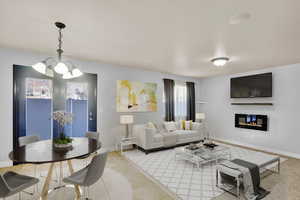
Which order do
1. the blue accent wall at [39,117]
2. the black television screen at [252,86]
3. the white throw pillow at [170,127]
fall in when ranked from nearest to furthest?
the blue accent wall at [39,117] < the black television screen at [252,86] < the white throw pillow at [170,127]

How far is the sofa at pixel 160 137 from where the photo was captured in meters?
3.96

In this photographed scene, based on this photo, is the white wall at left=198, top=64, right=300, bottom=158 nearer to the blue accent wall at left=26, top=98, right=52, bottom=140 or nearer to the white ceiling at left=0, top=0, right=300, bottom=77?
the white ceiling at left=0, top=0, right=300, bottom=77

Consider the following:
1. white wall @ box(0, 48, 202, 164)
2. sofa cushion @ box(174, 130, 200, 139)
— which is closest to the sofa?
sofa cushion @ box(174, 130, 200, 139)

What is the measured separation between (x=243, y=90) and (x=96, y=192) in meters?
5.22

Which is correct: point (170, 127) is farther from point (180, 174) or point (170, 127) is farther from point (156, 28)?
point (156, 28)

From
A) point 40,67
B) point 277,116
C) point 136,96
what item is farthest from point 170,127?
point 40,67

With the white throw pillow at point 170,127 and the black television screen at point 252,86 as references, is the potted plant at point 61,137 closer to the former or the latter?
the white throw pillow at point 170,127

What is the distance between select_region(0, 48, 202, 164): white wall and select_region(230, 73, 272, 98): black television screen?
186 cm

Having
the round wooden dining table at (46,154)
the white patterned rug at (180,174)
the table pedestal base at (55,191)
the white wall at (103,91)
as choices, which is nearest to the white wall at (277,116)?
the white patterned rug at (180,174)

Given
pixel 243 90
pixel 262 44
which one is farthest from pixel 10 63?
pixel 243 90

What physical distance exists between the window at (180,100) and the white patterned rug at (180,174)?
89.3 inches

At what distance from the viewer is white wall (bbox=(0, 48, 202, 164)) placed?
3.12 m

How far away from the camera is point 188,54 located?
3.39 metres

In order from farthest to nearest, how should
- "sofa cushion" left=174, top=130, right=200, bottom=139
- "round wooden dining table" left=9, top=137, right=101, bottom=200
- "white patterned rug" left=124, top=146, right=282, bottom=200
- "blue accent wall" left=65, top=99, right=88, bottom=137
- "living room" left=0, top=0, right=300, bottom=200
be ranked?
1. "sofa cushion" left=174, top=130, right=200, bottom=139
2. "blue accent wall" left=65, top=99, right=88, bottom=137
3. "white patterned rug" left=124, top=146, right=282, bottom=200
4. "living room" left=0, top=0, right=300, bottom=200
5. "round wooden dining table" left=9, top=137, right=101, bottom=200
